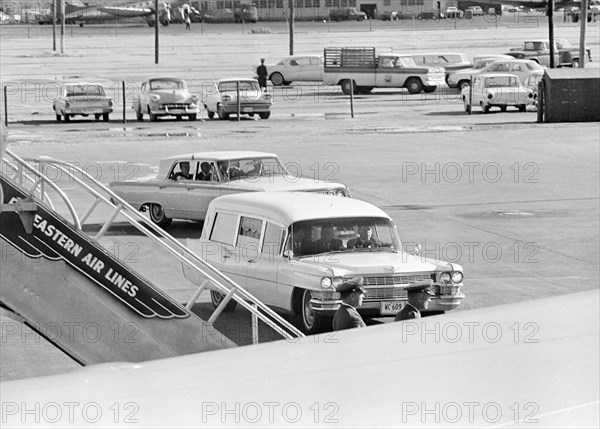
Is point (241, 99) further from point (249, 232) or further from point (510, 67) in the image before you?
point (249, 232)

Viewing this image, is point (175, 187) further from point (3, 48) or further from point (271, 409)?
point (3, 48)

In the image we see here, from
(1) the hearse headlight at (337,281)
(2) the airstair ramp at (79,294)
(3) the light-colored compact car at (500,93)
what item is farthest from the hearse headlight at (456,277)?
(3) the light-colored compact car at (500,93)

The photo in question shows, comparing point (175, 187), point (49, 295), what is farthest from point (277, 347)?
point (175, 187)

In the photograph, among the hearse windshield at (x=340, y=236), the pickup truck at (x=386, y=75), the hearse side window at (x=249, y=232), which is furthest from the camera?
the pickup truck at (x=386, y=75)

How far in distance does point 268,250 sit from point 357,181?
39.0 feet

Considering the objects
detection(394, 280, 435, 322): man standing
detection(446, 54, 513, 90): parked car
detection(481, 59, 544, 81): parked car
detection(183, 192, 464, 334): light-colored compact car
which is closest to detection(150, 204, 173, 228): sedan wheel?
detection(183, 192, 464, 334): light-colored compact car

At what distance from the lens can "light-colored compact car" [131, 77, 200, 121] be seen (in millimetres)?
39031

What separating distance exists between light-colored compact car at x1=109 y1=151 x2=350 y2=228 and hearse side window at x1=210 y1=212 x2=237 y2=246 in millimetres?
4111

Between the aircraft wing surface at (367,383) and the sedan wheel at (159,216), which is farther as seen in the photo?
the sedan wheel at (159,216)

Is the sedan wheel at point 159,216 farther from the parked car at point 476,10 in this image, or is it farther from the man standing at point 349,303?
the parked car at point 476,10

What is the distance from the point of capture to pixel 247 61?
69.2 m

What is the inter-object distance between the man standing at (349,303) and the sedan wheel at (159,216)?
7.49 m

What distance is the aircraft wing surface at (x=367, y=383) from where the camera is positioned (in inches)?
109

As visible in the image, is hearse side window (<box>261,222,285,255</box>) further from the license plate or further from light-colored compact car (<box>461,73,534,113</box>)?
light-colored compact car (<box>461,73,534,113</box>)
